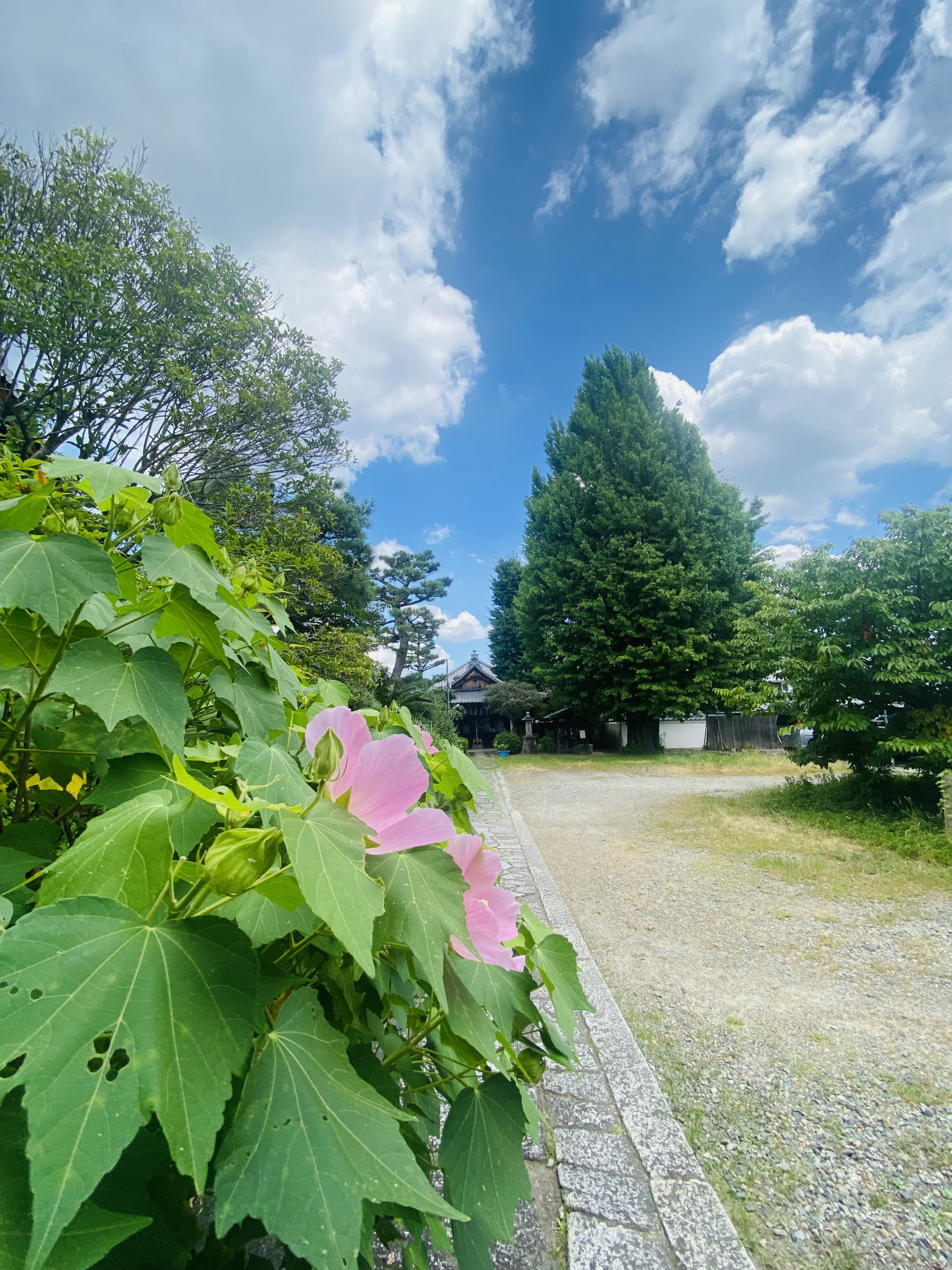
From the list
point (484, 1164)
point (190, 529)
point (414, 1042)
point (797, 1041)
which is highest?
point (190, 529)

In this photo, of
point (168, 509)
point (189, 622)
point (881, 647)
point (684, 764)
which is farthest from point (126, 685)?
point (684, 764)

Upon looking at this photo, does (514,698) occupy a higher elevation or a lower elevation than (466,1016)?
higher

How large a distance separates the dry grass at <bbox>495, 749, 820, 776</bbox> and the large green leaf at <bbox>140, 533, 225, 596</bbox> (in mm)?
12011

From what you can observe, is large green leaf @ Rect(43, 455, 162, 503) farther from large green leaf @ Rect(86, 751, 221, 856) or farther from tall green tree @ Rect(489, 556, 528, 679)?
tall green tree @ Rect(489, 556, 528, 679)

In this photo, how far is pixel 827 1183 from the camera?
1.67 m

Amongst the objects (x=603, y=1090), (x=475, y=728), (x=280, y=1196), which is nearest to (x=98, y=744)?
(x=280, y=1196)

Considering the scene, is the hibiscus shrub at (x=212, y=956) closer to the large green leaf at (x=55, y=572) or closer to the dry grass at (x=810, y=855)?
the large green leaf at (x=55, y=572)

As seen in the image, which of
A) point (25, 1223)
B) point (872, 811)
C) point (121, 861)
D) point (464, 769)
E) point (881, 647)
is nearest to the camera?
point (25, 1223)

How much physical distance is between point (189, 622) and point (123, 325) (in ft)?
29.2

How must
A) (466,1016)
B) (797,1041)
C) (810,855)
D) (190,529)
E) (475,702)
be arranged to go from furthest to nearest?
(475,702)
(810,855)
(797,1041)
(190,529)
(466,1016)

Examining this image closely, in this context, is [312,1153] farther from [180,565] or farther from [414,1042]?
[180,565]

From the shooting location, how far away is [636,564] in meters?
16.4

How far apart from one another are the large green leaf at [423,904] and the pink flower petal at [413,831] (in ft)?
0.06

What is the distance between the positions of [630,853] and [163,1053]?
603cm
